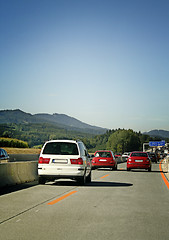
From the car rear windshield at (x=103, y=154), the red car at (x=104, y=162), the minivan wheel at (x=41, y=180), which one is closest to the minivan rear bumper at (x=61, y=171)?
the minivan wheel at (x=41, y=180)

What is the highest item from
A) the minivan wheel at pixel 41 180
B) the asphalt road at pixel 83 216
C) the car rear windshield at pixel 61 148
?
the car rear windshield at pixel 61 148

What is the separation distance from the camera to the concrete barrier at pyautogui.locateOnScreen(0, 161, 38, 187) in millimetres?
13414

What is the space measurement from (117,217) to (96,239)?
1955 mm

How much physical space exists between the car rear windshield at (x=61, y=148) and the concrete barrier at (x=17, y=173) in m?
1.39

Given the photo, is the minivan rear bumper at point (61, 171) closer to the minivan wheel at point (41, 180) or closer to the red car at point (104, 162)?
the minivan wheel at point (41, 180)

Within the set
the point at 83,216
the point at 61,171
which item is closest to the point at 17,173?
the point at 61,171

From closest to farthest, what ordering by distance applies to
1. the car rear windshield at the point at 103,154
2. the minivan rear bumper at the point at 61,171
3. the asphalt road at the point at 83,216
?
1. the asphalt road at the point at 83,216
2. the minivan rear bumper at the point at 61,171
3. the car rear windshield at the point at 103,154

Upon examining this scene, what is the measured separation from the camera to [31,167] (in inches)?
651

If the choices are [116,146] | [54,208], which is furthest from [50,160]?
[116,146]

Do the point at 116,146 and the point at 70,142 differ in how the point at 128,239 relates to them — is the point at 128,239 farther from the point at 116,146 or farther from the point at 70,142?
the point at 116,146

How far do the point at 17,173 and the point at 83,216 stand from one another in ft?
24.5

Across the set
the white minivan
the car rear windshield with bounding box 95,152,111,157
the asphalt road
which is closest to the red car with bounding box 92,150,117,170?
the car rear windshield with bounding box 95,152,111,157

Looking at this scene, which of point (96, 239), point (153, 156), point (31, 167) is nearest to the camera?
point (96, 239)

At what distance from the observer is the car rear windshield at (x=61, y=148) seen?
14383mm
